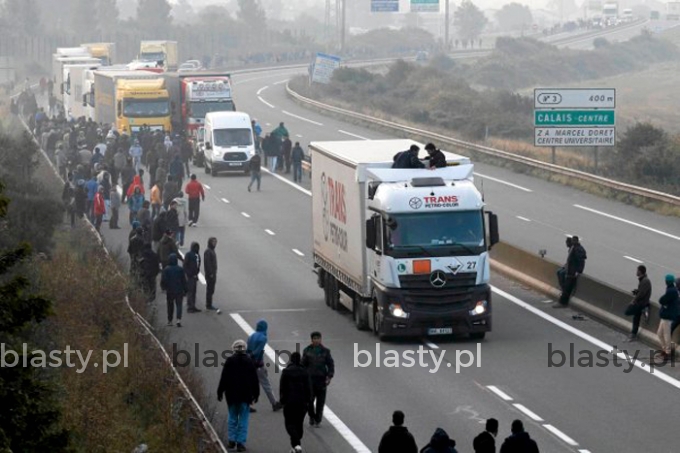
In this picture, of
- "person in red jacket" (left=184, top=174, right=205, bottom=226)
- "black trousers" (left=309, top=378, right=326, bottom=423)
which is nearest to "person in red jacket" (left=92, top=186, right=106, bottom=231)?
"person in red jacket" (left=184, top=174, right=205, bottom=226)

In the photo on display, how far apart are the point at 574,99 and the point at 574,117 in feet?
1.90

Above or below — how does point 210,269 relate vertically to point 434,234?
below

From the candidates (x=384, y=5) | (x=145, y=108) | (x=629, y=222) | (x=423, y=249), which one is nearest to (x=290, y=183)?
(x=145, y=108)

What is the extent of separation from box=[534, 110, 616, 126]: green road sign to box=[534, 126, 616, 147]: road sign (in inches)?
6.8

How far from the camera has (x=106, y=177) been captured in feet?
129

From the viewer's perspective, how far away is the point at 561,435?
18750mm

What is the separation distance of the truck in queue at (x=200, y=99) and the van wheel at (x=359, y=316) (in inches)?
1299

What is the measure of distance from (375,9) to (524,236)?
84.9m

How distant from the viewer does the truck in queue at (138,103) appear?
59.2m

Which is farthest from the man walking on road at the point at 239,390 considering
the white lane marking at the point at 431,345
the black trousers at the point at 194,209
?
the black trousers at the point at 194,209

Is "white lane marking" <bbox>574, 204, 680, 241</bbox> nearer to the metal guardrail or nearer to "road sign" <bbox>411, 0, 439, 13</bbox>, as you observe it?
the metal guardrail

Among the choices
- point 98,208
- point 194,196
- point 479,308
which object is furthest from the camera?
point 194,196

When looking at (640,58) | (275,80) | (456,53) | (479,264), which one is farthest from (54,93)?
(640,58)

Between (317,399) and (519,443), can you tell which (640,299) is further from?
(519,443)
